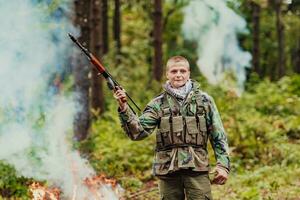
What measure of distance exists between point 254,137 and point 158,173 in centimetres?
688

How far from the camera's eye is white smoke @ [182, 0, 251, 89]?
29.8m

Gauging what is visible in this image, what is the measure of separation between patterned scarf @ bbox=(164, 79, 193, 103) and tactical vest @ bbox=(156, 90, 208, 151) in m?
0.07

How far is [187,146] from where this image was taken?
5410 mm

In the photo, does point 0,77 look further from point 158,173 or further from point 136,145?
point 158,173

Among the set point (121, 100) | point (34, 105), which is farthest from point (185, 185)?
point (34, 105)

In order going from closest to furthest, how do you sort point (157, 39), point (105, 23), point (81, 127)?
point (81, 127)
point (157, 39)
point (105, 23)

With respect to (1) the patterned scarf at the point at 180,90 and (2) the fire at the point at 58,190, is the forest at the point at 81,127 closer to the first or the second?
(2) the fire at the point at 58,190

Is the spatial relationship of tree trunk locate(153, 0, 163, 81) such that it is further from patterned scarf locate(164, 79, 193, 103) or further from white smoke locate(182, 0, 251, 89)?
white smoke locate(182, 0, 251, 89)

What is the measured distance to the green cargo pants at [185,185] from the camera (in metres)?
5.41

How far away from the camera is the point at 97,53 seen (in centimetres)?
1505

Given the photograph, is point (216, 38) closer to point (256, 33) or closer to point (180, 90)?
point (256, 33)

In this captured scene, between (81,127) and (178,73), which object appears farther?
(81,127)

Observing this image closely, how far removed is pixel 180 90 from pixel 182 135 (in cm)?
43

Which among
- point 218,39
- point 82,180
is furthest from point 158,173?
point 218,39
